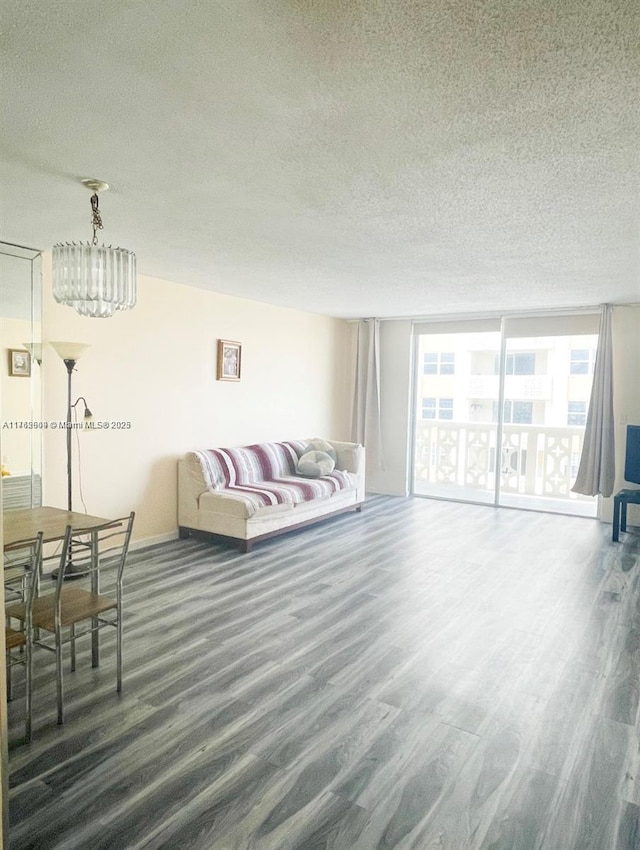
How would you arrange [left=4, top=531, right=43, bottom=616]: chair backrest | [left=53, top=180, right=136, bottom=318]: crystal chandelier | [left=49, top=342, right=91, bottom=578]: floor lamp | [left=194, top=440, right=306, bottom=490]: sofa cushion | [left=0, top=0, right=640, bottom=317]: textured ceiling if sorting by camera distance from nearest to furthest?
[left=0, top=0, right=640, bottom=317]: textured ceiling, [left=4, top=531, right=43, bottom=616]: chair backrest, [left=53, top=180, right=136, bottom=318]: crystal chandelier, [left=49, top=342, right=91, bottom=578]: floor lamp, [left=194, top=440, right=306, bottom=490]: sofa cushion

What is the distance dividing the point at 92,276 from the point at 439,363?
6028 millimetres

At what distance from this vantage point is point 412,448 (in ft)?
24.5

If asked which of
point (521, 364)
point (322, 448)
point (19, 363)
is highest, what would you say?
point (521, 364)

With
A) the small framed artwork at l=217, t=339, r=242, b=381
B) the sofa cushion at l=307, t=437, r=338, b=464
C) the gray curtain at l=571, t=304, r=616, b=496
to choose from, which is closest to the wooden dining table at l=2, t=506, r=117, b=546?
the small framed artwork at l=217, t=339, r=242, b=381

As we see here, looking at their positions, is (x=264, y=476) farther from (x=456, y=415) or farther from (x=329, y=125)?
(x=329, y=125)

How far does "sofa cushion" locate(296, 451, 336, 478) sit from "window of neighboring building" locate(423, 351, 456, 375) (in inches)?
97.9

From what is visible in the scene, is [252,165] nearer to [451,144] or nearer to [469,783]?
[451,144]

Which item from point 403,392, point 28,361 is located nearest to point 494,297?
point 403,392

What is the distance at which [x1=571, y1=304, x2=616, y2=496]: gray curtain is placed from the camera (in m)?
5.86

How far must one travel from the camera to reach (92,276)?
2424 mm

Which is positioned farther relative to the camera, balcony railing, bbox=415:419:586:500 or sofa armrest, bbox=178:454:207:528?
balcony railing, bbox=415:419:586:500

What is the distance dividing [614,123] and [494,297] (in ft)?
12.1

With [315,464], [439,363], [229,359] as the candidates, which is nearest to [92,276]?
[229,359]

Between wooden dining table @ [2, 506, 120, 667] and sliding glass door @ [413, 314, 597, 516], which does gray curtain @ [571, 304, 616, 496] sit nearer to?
sliding glass door @ [413, 314, 597, 516]
